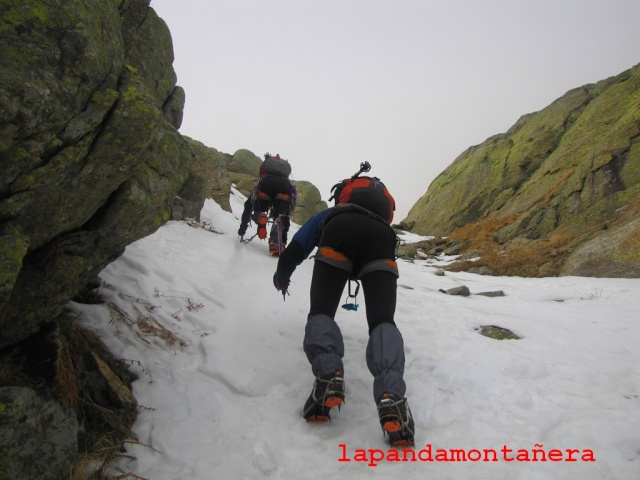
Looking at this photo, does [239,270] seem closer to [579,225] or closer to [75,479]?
[75,479]

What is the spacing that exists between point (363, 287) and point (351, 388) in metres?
1.15

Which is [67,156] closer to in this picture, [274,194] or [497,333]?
[497,333]

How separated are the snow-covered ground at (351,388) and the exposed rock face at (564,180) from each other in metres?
7.82

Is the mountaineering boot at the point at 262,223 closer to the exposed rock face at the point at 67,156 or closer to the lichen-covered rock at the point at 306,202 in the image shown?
the exposed rock face at the point at 67,156

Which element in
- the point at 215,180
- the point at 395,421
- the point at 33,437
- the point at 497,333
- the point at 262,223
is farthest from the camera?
the point at 215,180

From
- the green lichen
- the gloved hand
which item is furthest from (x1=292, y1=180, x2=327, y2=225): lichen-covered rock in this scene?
the gloved hand

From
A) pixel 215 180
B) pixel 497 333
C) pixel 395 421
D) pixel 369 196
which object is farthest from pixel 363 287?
pixel 215 180

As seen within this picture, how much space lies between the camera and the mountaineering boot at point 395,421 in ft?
9.83

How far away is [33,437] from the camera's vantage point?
222cm

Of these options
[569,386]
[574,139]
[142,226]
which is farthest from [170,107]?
[574,139]

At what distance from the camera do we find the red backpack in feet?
13.8

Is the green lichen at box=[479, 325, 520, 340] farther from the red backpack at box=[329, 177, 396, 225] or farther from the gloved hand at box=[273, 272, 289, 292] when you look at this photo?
the gloved hand at box=[273, 272, 289, 292]

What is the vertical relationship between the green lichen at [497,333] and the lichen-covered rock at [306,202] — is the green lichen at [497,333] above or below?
below

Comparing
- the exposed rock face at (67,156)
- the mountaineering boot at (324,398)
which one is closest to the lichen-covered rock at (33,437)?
the exposed rock face at (67,156)
